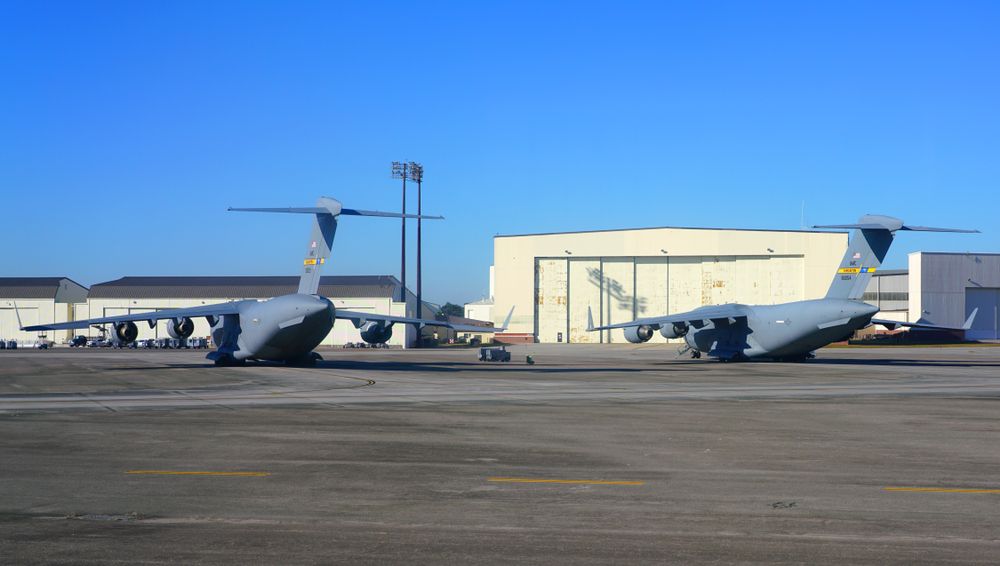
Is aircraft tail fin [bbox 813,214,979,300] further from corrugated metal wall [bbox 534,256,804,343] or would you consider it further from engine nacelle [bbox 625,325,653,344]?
corrugated metal wall [bbox 534,256,804,343]

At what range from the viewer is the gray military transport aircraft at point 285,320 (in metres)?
41.4

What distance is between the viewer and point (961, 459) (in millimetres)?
15656

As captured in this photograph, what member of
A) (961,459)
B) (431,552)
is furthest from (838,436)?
(431,552)

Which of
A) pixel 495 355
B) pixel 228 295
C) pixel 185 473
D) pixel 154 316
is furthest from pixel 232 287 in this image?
pixel 185 473

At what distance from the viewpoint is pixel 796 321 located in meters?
50.7

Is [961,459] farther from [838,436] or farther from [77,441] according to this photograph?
[77,441]

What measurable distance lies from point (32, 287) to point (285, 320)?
281ft

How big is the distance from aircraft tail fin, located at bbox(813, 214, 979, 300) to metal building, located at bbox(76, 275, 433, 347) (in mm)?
62041

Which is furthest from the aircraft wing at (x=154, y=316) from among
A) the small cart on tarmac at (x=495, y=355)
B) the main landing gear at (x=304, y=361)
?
the small cart on tarmac at (x=495, y=355)

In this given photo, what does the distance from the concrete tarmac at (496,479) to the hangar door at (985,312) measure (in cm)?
8170

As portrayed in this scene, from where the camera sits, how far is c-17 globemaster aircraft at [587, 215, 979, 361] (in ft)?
156

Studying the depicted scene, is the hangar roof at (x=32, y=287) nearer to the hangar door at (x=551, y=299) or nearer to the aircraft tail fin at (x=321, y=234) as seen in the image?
the hangar door at (x=551, y=299)

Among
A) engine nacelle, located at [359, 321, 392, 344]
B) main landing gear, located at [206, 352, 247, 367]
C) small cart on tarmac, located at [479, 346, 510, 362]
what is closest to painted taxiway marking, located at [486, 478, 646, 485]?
engine nacelle, located at [359, 321, 392, 344]

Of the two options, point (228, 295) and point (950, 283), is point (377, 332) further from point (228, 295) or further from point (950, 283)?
point (950, 283)
